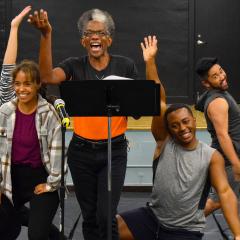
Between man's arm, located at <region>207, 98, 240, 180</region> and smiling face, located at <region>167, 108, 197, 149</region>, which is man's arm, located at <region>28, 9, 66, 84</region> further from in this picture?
man's arm, located at <region>207, 98, 240, 180</region>

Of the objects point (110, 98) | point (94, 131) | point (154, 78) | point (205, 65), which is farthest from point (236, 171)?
point (110, 98)

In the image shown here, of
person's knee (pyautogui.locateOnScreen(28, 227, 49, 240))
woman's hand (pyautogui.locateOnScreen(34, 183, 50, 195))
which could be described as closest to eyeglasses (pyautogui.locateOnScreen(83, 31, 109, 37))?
woman's hand (pyautogui.locateOnScreen(34, 183, 50, 195))

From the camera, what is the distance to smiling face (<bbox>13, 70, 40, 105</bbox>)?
3.30m

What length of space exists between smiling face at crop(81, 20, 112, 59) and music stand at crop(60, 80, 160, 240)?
1.23ft

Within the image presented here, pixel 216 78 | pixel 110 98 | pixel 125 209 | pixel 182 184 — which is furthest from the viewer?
pixel 125 209

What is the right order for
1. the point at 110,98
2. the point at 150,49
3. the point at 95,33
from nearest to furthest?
the point at 110,98
the point at 95,33
the point at 150,49

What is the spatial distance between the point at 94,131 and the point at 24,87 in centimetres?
49

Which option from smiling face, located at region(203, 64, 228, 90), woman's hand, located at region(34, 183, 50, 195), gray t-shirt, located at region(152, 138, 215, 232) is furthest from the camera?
smiling face, located at region(203, 64, 228, 90)

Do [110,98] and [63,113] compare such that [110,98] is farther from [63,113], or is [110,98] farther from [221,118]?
[221,118]

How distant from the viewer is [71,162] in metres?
3.54

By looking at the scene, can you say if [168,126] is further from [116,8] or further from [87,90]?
[116,8]

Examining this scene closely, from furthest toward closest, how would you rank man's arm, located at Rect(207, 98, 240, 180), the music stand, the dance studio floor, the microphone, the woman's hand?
the dance studio floor
man's arm, located at Rect(207, 98, 240, 180)
the woman's hand
the music stand
the microphone

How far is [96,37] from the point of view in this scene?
3359 mm

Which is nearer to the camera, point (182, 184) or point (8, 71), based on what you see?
point (182, 184)
